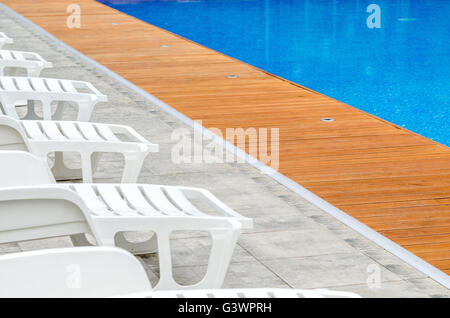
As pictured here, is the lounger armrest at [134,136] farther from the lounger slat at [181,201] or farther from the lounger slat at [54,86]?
the lounger slat at [54,86]

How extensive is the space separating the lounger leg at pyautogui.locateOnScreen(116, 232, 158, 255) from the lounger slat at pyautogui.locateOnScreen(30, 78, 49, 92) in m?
1.71

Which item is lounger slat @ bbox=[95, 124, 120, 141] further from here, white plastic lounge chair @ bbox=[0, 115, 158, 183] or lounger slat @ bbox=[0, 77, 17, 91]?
lounger slat @ bbox=[0, 77, 17, 91]

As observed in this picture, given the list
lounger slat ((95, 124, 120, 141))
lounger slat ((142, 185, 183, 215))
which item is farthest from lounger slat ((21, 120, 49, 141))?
lounger slat ((142, 185, 183, 215))

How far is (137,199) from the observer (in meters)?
3.38

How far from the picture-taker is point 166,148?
5.81 m

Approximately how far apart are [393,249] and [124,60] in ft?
20.0

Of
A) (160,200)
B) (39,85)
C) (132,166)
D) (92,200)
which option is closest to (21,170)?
(92,200)

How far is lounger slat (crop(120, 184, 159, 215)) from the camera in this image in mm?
3234

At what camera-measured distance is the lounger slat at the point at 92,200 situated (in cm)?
315

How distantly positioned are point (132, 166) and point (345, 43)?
8.76m
